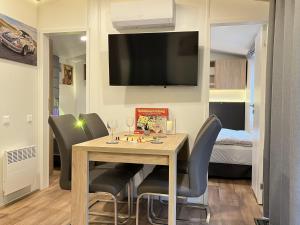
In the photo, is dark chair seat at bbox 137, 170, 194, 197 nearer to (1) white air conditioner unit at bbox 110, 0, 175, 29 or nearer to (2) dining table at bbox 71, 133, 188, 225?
(2) dining table at bbox 71, 133, 188, 225

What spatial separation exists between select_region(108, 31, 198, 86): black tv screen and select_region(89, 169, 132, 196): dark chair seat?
1.22 m

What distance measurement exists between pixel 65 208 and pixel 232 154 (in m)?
2.55

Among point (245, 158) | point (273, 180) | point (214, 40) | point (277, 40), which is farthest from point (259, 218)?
point (214, 40)

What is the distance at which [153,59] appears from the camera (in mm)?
3373

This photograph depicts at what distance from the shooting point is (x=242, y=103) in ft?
21.5

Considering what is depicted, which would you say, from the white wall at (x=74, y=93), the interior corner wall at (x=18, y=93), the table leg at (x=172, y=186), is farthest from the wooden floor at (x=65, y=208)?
the white wall at (x=74, y=93)

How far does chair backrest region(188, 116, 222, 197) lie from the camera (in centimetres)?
219

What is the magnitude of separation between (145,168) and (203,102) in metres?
1.13

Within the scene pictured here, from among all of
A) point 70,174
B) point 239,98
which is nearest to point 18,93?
point 70,174

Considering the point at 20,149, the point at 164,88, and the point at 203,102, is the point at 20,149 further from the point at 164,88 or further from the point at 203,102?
the point at 203,102

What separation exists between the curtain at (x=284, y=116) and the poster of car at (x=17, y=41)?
2879 millimetres

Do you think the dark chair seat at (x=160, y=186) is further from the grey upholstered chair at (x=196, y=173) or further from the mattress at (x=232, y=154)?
the mattress at (x=232, y=154)

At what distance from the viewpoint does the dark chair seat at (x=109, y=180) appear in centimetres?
233

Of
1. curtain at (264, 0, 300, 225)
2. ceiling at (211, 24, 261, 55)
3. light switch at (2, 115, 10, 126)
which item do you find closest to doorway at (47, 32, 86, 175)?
light switch at (2, 115, 10, 126)
